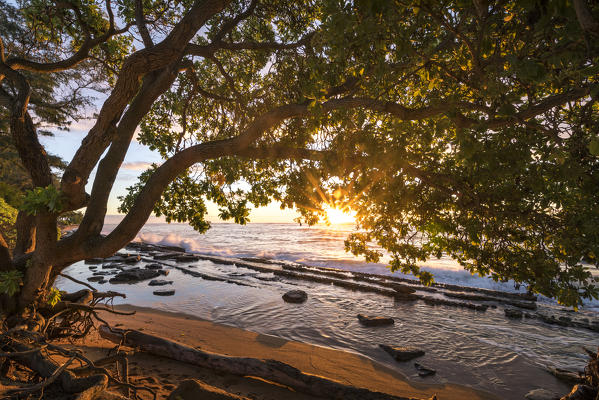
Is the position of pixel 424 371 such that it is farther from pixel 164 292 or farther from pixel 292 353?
pixel 164 292

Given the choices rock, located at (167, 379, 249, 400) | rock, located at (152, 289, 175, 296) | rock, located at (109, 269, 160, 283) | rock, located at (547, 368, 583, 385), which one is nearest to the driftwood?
rock, located at (167, 379, 249, 400)

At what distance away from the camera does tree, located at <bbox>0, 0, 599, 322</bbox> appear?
8.45 ft

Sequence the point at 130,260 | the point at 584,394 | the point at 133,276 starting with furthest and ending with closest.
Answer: the point at 130,260
the point at 133,276
the point at 584,394

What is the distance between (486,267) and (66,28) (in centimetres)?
1152

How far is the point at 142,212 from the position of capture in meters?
4.96

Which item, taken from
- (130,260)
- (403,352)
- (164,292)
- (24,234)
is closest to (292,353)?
(403,352)

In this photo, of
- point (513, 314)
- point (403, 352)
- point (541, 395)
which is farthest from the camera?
point (513, 314)

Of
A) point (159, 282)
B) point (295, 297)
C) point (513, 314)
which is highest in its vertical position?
point (295, 297)

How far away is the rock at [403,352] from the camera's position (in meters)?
7.25

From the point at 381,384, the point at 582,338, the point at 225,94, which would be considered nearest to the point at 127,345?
the point at 381,384

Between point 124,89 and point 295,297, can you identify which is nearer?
point 124,89

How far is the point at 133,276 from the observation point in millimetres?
15547

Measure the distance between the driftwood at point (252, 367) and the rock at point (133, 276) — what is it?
34.5 ft

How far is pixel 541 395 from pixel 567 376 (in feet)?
5.41
